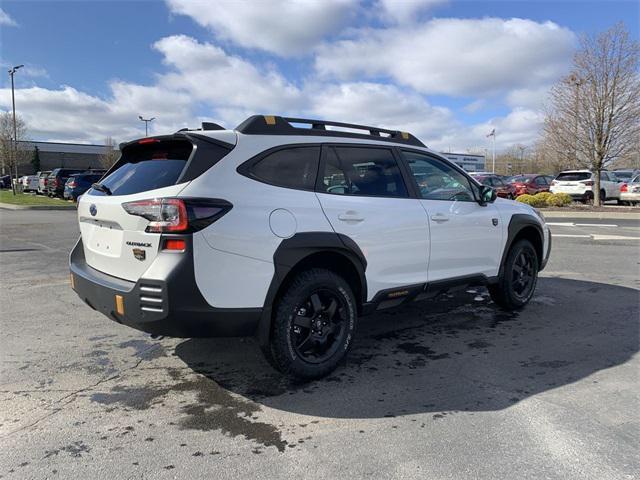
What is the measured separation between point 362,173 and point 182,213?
64.9 inches

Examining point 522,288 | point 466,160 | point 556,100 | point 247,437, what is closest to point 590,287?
point 522,288

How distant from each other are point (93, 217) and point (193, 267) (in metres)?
1.23

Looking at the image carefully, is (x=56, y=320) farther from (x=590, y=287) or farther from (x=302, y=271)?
(x=590, y=287)

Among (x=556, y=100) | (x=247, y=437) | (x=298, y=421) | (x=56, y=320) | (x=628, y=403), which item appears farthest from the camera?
(x=556, y=100)

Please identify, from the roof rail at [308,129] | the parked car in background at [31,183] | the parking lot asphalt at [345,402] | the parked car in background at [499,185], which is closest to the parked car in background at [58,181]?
the parked car in background at [31,183]

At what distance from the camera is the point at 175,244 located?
10.1 ft

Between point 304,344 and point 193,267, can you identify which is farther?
point 304,344

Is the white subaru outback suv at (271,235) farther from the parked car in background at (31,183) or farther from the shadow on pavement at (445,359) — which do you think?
the parked car in background at (31,183)

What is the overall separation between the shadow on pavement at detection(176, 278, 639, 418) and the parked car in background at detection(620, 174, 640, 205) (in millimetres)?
18978

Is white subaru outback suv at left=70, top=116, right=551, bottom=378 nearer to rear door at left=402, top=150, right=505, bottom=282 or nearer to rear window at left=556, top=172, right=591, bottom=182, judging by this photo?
rear door at left=402, top=150, right=505, bottom=282

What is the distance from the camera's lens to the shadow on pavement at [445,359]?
347cm

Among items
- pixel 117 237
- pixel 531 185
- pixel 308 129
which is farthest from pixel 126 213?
pixel 531 185

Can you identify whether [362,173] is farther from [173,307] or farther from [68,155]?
[68,155]

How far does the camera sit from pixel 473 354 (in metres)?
4.38
